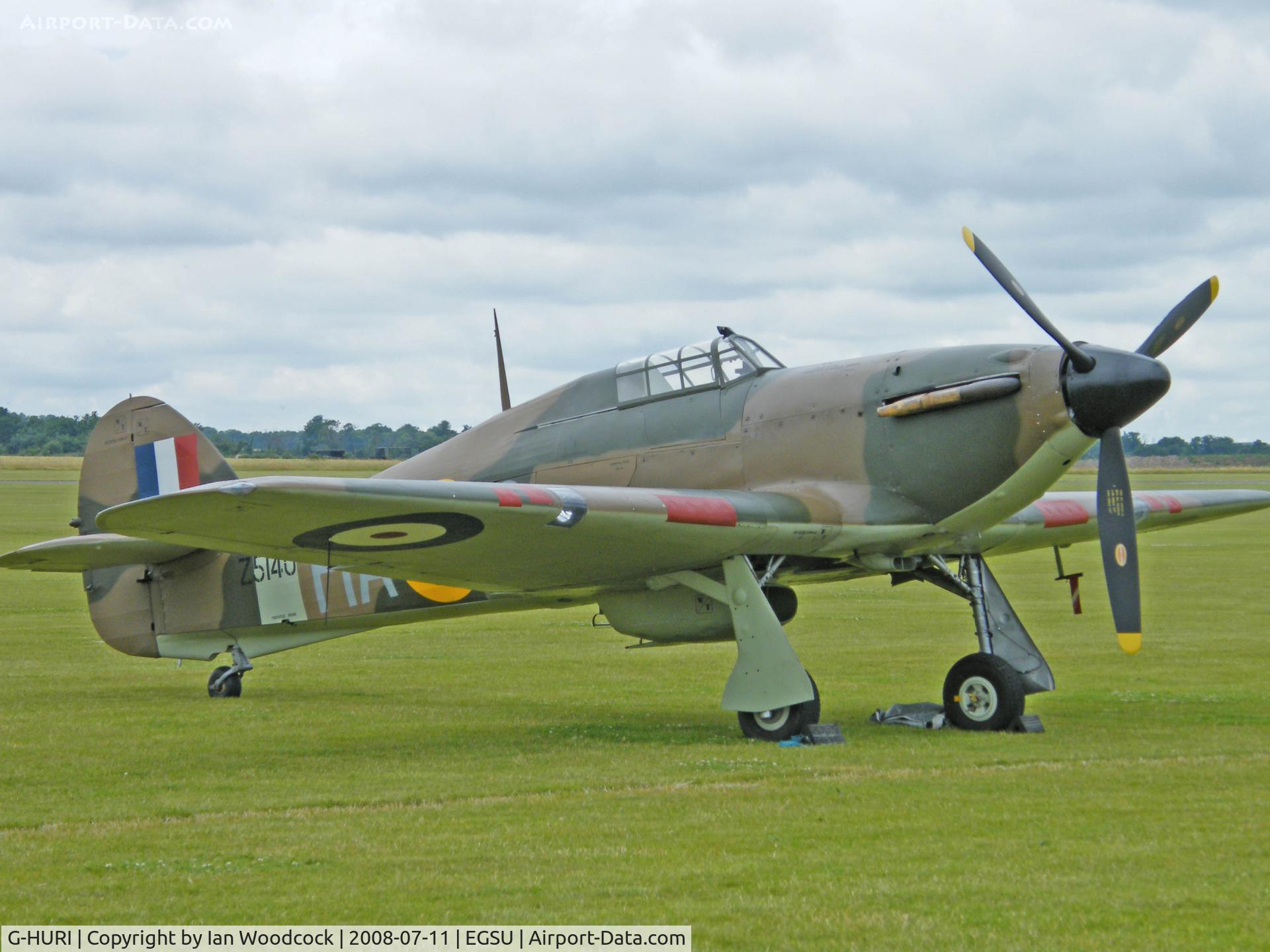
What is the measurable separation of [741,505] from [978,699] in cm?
277

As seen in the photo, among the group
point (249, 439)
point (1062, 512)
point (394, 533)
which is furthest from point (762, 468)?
point (249, 439)

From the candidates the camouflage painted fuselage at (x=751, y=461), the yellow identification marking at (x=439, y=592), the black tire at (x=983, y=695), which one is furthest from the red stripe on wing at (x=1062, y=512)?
the yellow identification marking at (x=439, y=592)

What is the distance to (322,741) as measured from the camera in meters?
11.0

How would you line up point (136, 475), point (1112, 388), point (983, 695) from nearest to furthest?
point (1112, 388) → point (983, 695) → point (136, 475)

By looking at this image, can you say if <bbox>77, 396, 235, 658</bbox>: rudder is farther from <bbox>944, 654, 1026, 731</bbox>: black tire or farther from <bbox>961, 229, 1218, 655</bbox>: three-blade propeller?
<bbox>961, 229, 1218, 655</bbox>: three-blade propeller

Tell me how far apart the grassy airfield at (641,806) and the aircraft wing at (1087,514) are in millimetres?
1584

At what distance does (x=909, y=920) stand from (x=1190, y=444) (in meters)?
153

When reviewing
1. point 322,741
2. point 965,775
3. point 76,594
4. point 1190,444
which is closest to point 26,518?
point 76,594

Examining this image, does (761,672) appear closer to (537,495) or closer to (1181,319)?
(537,495)

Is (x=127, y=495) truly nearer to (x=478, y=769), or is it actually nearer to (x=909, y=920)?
(x=478, y=769)

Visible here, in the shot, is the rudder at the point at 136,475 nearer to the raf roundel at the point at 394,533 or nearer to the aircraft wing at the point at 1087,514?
the raf roundel at the point at 394,533

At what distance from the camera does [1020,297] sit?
1021 centimetres

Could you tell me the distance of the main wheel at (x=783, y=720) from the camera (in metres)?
10.5

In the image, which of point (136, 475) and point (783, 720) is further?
point (136, 475)
